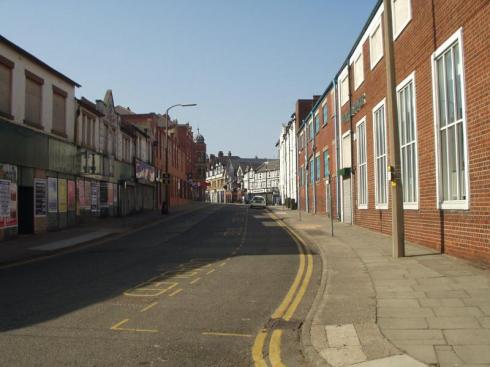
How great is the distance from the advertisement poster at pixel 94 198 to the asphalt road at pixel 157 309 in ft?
50.6

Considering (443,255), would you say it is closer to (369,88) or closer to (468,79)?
(468,79)

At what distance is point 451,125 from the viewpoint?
12172 millimetres

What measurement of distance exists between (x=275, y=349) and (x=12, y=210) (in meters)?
17.5

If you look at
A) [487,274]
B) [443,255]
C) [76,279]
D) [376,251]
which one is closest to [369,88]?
[376,251]

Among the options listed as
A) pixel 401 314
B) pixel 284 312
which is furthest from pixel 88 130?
pixel 401 314

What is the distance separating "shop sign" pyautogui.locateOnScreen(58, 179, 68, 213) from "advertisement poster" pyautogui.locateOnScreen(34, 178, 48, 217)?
1563mm

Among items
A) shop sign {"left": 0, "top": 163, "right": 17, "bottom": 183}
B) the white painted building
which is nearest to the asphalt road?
shop sign {"left": 0, "top": 163, "right": 17, "bottom": 183}

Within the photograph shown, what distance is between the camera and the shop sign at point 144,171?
42.9 metres

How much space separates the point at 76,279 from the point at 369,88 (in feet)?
48.7

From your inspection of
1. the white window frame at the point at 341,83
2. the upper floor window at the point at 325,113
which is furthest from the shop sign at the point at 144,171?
the white window frame at the point at 341,83

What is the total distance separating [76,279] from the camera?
1129 centimetres

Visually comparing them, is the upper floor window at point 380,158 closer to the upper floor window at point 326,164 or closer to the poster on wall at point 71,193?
the upper floor window at point 326,164

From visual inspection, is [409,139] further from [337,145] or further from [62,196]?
[62,196]

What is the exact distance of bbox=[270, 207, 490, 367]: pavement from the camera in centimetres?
555
